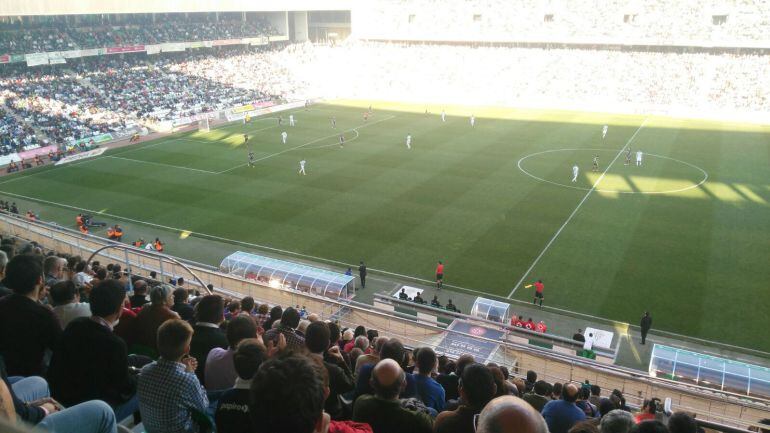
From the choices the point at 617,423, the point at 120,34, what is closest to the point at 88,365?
the point at 617,423

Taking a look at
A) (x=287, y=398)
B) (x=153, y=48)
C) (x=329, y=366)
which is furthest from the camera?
(x=153, y=48)

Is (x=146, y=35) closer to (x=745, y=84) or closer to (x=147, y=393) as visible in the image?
(x=745, y=84)

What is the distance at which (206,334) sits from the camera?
6.74 meters

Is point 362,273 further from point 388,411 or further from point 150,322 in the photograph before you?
point 388,411

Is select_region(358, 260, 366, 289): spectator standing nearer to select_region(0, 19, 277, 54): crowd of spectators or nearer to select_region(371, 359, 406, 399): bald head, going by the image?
select_region(371, 359, 406, 399): bald head

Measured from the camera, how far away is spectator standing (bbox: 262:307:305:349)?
6.96 m

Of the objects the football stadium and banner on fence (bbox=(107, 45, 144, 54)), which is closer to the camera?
the football stadium

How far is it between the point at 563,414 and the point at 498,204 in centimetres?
2440

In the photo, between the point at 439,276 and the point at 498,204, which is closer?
the point at 439,276

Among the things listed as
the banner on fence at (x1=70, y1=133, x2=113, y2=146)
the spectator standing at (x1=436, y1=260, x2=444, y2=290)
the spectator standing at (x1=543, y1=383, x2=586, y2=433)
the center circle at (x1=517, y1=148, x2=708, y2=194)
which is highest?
the spectator standing at (x1=543, y1=383, x2=586, y2=433)

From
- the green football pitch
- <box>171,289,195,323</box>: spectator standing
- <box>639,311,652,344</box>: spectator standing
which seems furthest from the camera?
the green football pitch

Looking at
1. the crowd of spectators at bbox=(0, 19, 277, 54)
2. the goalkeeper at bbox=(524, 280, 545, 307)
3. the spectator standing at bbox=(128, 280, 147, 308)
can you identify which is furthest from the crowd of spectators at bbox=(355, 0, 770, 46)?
the spectator standing at bbox=(128, 280, 147, 308)

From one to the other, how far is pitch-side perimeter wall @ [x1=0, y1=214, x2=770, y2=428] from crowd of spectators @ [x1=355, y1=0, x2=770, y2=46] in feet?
202

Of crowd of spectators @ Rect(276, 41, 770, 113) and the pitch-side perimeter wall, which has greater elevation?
crowd of spectators @ Rect(276, 41, 770, 113)
